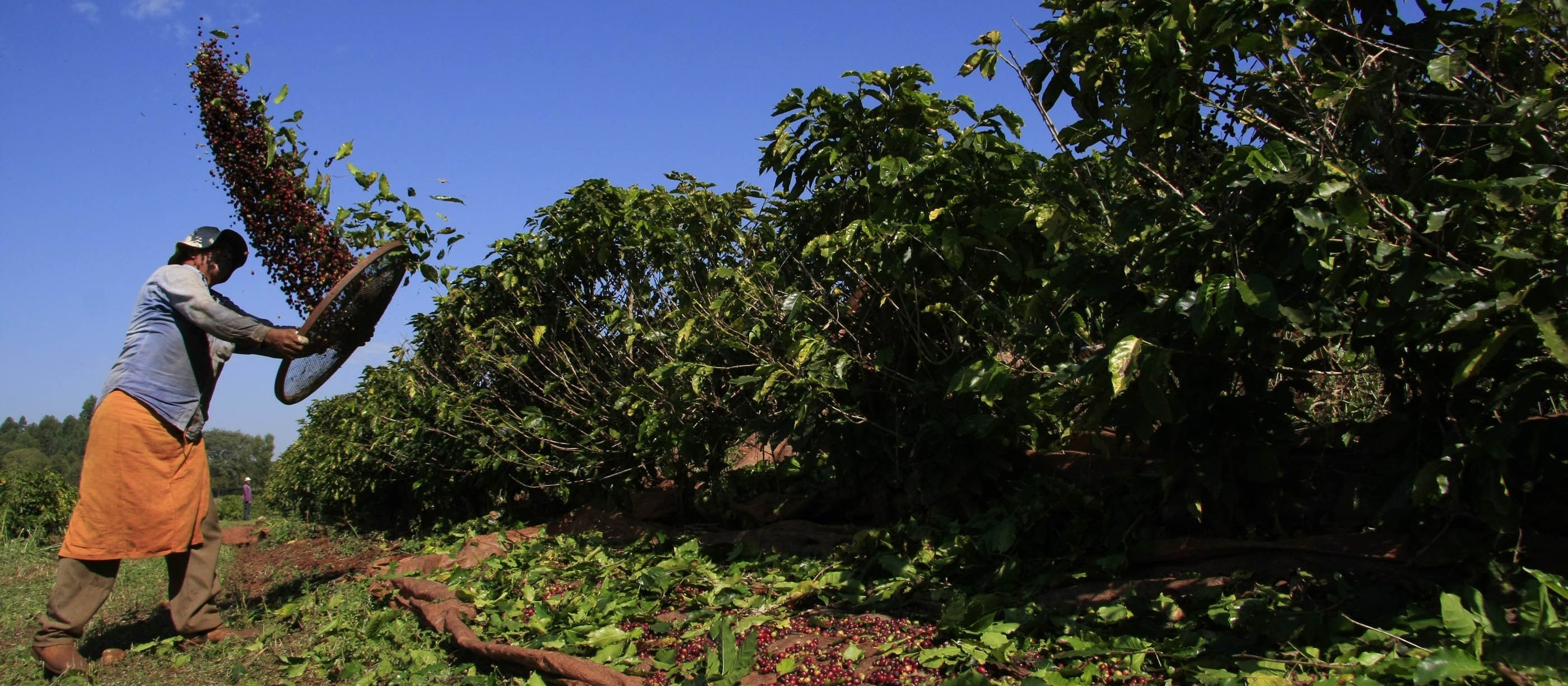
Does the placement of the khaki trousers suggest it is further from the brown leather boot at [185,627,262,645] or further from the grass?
the grass

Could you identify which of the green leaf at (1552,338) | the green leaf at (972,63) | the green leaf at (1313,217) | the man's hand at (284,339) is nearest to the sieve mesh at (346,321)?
the man's hand at (284,339)

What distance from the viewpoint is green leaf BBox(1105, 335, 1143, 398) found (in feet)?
7.53

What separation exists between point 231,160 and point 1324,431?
5686 millimetres

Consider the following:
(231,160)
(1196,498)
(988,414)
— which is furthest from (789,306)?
(231,160)

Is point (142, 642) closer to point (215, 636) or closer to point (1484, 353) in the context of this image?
point (215, 636)

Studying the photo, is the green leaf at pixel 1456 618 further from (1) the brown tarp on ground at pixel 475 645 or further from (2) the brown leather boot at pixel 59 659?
(2) the brown leather boot at pixel 59 659

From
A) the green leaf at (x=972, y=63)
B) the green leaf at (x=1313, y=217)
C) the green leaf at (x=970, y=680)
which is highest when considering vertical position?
the green leaf at (x=972, y=63)

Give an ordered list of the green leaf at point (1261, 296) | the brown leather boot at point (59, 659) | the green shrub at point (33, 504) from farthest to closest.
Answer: the green shrub at point (33, 504), the brown leather boot at point (59, 659), the green leaf at point (1261, 296)

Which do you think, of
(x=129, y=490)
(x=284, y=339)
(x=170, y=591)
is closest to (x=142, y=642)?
(x=170, y=591)

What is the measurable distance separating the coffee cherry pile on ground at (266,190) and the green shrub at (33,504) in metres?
5.22

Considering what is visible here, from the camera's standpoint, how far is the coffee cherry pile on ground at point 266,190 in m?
5.40

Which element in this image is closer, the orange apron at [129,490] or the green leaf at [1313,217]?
the green leaf at [1313,217]

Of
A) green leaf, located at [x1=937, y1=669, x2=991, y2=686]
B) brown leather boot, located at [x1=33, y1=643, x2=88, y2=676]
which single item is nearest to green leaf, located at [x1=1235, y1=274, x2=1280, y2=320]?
green leaf, located at [x1=937, y1=669, x2=991, y2=686]

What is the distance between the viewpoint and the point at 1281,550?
2.91 meters
